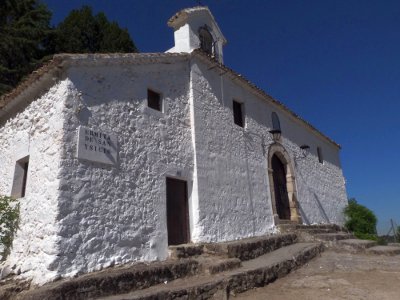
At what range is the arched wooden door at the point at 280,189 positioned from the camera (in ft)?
36.0

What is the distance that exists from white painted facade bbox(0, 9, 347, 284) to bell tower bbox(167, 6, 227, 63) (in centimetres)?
98

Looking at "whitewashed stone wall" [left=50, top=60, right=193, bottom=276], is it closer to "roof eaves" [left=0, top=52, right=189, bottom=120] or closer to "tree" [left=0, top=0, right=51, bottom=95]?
"roof eaves" [left=0, top=52, right=189, bottom=120]

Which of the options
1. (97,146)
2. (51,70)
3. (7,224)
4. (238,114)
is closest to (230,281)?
(97,146)

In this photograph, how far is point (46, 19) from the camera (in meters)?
13.9

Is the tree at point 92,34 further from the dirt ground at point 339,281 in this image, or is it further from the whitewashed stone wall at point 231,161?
the dirt ground at point 339,281

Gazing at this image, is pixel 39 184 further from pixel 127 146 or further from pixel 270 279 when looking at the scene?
pixel 270 279

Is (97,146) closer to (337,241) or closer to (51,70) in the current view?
(51,70)

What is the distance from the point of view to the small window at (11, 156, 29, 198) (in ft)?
20.8

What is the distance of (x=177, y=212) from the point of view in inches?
281

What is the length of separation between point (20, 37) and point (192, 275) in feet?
37.3

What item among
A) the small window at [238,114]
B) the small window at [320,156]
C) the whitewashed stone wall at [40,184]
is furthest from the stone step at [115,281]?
the small window at [320,156]

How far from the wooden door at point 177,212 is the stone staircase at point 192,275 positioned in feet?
1.54

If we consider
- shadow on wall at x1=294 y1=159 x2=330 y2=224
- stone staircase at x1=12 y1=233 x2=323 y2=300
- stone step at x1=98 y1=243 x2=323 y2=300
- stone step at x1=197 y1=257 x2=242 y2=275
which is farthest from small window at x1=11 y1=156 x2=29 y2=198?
shadow on wall at x1=294 y1=159 x2=330 y2=224

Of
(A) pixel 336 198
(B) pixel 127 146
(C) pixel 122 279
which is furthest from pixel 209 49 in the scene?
(A) pixel 336 198
